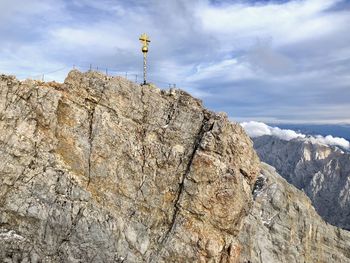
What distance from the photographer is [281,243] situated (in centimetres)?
6894

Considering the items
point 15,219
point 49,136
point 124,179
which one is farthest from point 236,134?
point 15,219

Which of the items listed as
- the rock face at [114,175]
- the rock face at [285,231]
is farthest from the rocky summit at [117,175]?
the rock face at [285,231]

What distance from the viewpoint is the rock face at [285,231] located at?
6638cm

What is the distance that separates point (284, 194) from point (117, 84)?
33129 mm

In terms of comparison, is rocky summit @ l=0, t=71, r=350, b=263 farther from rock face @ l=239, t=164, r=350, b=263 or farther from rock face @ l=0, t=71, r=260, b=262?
rock face @ l=239, t=164, r=350, b=263

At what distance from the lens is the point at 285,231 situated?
230 ft

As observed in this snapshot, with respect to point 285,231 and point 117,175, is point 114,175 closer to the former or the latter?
point 117,175

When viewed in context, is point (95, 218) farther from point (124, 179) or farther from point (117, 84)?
point (117, 84)

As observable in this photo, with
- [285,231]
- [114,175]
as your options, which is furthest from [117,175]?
[285,231]

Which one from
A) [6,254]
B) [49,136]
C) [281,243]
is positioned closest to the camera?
[6,254]

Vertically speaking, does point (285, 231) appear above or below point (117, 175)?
below

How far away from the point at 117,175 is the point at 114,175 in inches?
14.8

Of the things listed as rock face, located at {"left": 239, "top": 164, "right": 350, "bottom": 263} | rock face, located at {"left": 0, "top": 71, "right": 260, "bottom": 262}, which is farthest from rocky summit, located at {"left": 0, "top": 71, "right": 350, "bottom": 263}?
rock face, located at {"left": 239, "top": 164, "right": 350, "bottom": 263}

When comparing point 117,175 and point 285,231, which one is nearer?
point 117,175
